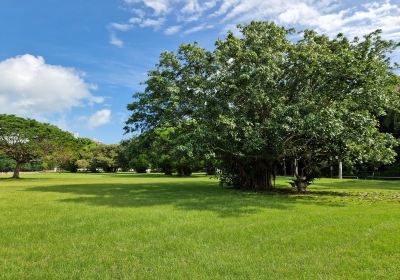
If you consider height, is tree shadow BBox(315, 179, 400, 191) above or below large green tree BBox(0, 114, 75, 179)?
below

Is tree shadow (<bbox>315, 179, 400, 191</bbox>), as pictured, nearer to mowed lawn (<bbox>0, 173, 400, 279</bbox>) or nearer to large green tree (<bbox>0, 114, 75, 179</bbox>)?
mowed lawn (<bbox>0, 173, 400, 279</bbox>)

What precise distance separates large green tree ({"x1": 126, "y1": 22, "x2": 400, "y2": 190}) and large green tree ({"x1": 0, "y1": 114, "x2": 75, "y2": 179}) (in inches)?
850

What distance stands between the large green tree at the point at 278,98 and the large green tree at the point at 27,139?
70.9ft

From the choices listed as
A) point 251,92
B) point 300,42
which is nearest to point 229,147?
point 251,92

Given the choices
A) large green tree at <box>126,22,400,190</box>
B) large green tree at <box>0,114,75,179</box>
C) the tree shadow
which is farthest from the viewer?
large green tree at <box>0,114,75,179</box>

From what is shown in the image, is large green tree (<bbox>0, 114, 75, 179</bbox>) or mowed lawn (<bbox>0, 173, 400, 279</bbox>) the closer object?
mowed lawn (<bbox>0, 173, 400, 279</bbox>)

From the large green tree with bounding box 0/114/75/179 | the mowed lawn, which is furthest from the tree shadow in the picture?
the large green tree with bounding box 0/114/75/179

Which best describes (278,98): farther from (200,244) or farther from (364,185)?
(364,185)

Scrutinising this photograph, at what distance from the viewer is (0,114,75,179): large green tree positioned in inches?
1510

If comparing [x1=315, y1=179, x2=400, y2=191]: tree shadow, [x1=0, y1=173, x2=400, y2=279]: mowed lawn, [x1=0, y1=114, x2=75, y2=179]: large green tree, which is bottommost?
[x1=0, y1=173, x2=400, y2=279]: mowed lawn

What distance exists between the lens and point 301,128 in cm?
1672

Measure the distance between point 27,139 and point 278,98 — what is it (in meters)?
30.0

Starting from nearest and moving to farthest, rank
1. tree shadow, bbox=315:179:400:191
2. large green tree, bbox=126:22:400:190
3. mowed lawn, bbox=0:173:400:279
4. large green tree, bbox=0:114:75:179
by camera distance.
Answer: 1. mowed lawn, bbox=0:173:400:279
2. large green tree, bbox=126:22:400:190
3. tree shadow, bbox=315:179:400:191
4. large green tree, bbox=0:114:75:179

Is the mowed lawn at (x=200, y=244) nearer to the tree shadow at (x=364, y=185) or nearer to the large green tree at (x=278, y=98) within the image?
the large green tree at (x=278, y=98)
